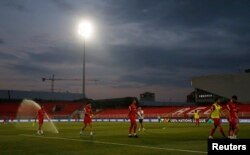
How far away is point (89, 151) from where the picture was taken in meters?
17.3

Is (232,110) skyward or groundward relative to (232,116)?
skyward

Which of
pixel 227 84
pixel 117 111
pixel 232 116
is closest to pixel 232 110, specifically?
pixel 232 116

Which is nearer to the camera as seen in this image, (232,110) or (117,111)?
(232,110)

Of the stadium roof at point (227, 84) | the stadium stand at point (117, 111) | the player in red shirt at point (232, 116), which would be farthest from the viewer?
the stadium roof at point (227, 84)

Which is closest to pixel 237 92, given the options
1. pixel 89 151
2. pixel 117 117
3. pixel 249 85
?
pixel 249 85

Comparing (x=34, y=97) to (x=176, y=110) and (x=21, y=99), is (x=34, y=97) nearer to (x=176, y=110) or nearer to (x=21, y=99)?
(x=21, y=99)

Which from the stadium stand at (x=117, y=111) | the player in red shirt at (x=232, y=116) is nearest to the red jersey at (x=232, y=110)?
the player in red shirt at (x=232, y=116)

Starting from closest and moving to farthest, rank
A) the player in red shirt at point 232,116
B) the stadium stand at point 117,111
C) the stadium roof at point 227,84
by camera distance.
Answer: the player in red shirt at point 232,116 < the stadium stand at point 117,111 < the stadium roof at point 227,84

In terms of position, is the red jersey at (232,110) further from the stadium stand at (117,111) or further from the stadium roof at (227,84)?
the stadium roof at (227,84)

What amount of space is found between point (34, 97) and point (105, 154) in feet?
406

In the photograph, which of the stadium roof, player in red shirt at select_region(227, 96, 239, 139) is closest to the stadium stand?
the stadium roof

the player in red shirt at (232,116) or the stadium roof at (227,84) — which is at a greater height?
Answer: the stadium roof at (227,84)

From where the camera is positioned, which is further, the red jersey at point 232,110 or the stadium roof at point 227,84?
the stadium roof at point 227,84

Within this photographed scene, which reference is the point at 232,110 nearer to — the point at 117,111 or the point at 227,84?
the point at 227,84
